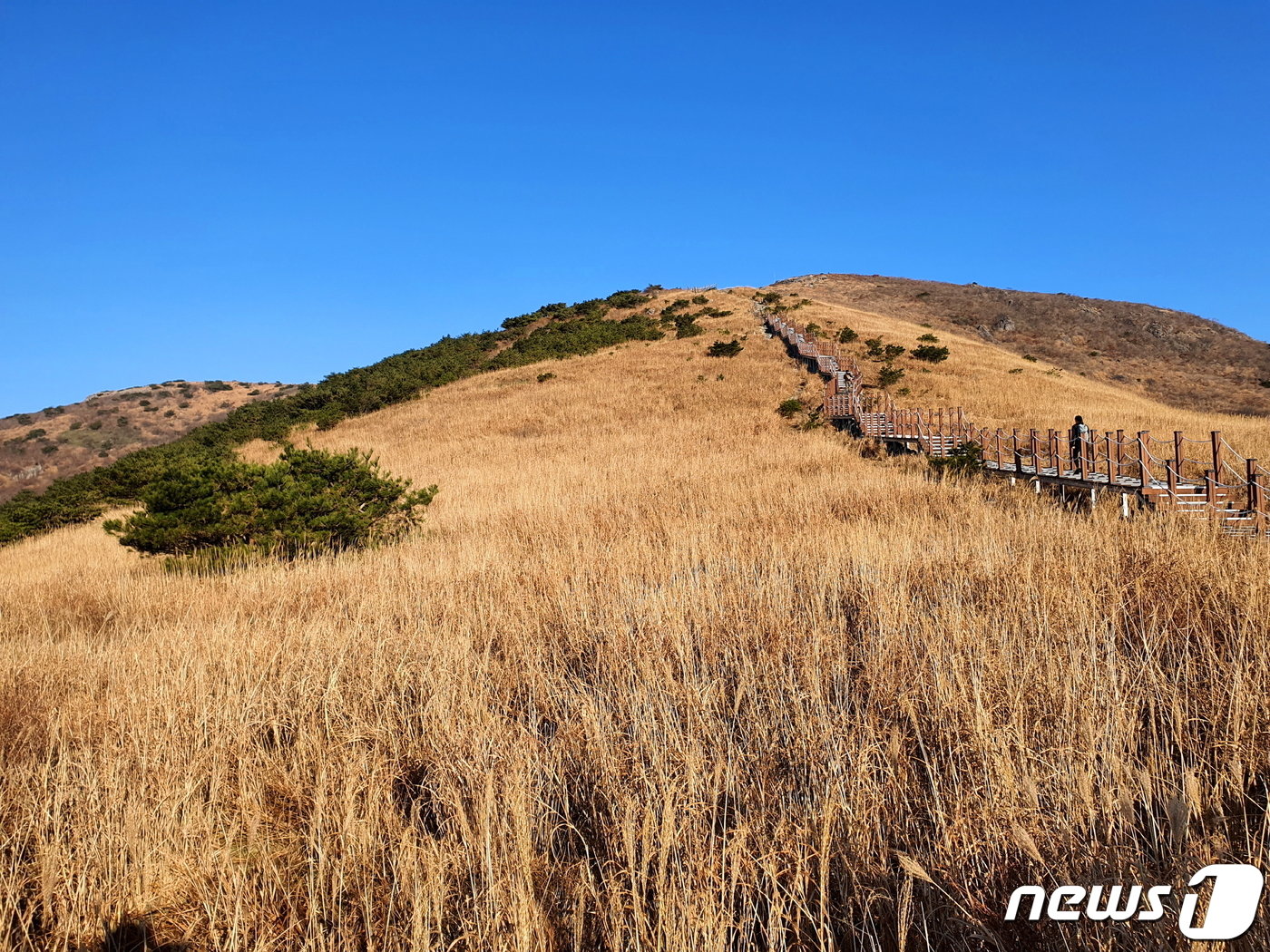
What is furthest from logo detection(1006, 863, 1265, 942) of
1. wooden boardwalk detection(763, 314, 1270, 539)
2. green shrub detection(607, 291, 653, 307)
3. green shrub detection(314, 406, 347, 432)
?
green shrub detection(607, 291, 653, 307)

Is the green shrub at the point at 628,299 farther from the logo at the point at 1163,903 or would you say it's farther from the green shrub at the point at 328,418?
the logo at the point at 1163,903

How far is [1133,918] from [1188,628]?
3394 mm

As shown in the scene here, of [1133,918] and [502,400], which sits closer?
[1133,918]

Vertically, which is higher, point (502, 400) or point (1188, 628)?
point (502, 400)

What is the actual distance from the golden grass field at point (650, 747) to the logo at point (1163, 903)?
6 centimetres

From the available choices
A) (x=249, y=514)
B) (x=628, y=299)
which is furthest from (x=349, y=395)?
(x=249, y=514)

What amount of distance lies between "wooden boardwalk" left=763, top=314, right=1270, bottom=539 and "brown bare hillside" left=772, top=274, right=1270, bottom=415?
26.1 m

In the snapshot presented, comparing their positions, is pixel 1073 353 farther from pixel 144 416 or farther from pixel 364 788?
pixel 144 416

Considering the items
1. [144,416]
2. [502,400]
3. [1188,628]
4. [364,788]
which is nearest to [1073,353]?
[502,400]

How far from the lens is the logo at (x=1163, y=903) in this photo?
1.93 metres

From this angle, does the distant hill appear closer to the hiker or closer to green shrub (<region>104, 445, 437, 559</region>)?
green shrub (<region>104, 445, 437, 559</region>)

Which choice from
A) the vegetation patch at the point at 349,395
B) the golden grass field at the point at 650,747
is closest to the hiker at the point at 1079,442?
the golden grass field at the point at 650,747

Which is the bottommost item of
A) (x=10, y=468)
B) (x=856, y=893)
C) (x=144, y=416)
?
(x=856, y=893)

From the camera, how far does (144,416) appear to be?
218ft
